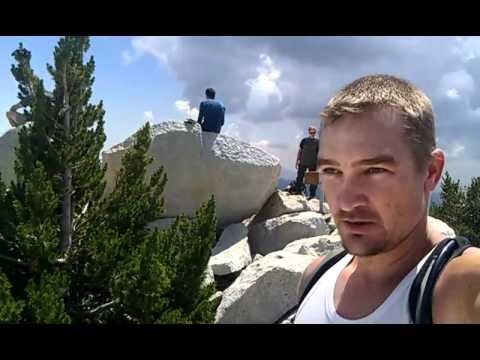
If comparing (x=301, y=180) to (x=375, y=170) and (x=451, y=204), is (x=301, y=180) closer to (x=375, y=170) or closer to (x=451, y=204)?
(x=451, y=204)

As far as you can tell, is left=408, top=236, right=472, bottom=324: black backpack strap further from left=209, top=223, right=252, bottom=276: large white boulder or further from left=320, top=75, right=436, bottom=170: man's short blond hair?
left=209, top=223, right=252, bottom=276: large white boulder

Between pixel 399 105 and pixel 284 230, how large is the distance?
329 inches

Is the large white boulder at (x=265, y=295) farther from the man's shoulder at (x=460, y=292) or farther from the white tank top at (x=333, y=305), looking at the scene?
the man's shoulder at (x=460, y=292)

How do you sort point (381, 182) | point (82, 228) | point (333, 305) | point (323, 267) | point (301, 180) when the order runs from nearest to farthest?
1. point (381, 182)
2. point (333, 305)
3. point (323, 267)
4. point (82, 228)
5. point (301, 180)

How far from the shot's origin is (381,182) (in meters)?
1.19

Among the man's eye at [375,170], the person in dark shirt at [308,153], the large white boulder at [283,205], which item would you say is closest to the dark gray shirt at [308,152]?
the person in dark shirt at [308,153]

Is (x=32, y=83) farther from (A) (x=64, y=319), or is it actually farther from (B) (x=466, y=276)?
(B) (x=466, y=276)

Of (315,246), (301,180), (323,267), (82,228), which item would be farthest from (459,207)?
(323,267)

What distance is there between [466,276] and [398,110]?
1.38 feet

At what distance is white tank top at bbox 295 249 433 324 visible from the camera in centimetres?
111

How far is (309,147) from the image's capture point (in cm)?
1033

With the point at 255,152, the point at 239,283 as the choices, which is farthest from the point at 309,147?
the point at 239,283

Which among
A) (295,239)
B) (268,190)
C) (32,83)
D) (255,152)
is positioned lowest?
(295,239)
